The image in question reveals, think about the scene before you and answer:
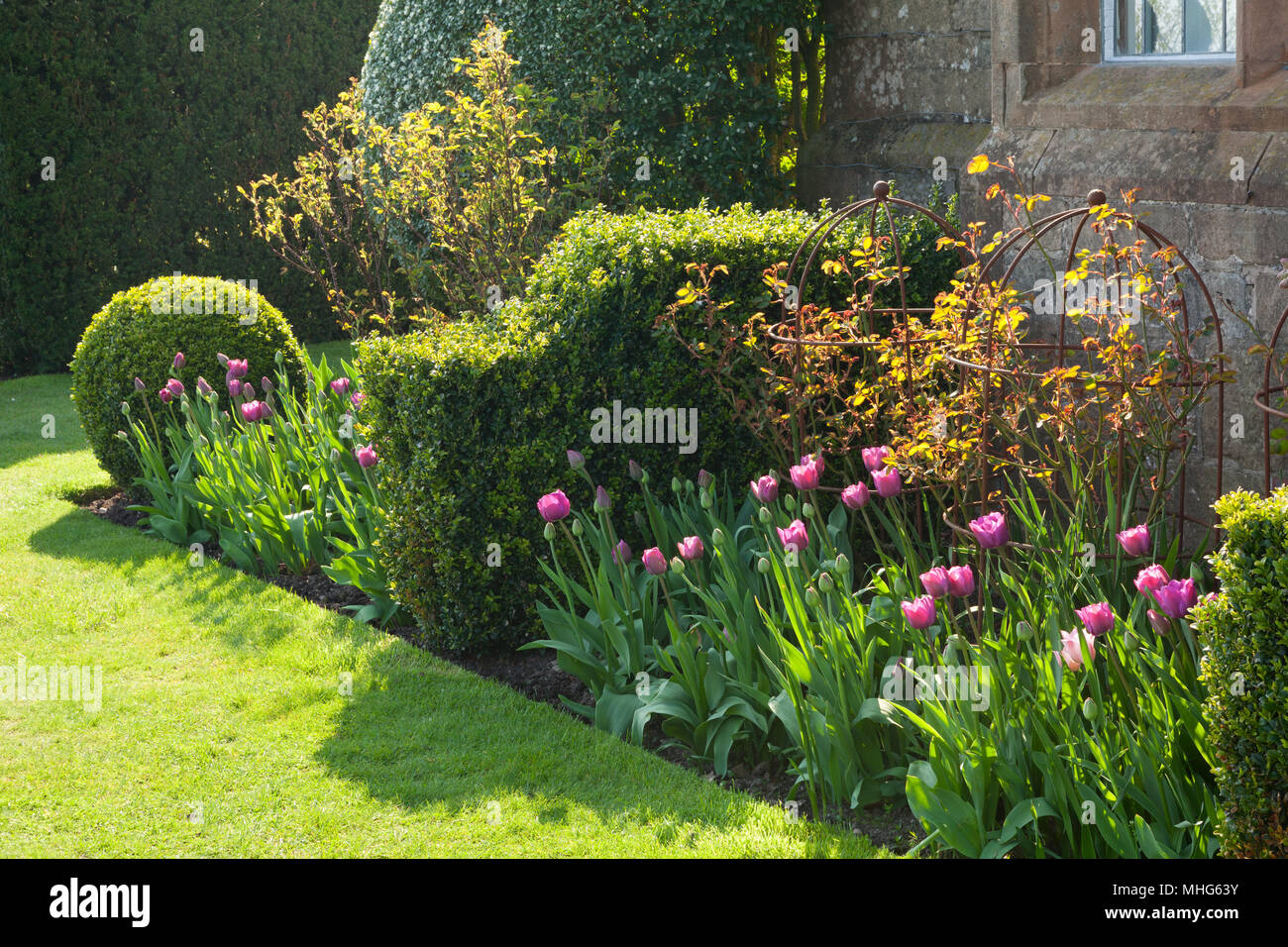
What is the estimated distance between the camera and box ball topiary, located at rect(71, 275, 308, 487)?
788cm

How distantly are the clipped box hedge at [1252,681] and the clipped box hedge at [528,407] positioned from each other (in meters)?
2.82

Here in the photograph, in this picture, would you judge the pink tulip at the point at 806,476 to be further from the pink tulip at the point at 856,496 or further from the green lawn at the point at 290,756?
the green lawn at the point at 290,756

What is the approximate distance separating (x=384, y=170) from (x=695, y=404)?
16.1 feet

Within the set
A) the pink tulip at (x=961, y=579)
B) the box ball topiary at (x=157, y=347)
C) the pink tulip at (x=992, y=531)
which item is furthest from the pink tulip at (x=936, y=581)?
the box ball topiary at (x=157, y=347)

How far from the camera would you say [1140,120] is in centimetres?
562

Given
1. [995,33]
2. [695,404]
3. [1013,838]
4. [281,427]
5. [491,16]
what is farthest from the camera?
[491,16]

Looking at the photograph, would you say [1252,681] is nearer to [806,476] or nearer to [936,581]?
[936,581]

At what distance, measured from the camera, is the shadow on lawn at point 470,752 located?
13.5 feet

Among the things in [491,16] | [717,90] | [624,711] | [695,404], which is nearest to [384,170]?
[491,16]

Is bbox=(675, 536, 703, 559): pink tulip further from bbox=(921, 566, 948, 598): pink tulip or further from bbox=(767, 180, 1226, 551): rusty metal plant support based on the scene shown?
bbox=(921, 566, 948, 598): pink tulip

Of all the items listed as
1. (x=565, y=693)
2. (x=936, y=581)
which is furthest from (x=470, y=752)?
(x=936, y=581)

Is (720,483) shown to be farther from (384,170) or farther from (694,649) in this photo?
(384,170)

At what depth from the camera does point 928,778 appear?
361 cm

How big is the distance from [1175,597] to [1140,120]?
119 inches
